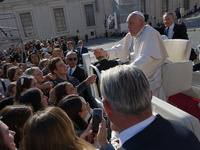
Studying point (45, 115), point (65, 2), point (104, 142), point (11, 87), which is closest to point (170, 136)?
point (104, 142)

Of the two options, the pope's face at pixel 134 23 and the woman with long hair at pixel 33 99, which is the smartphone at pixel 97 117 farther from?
the pope's face at pixel 134 23

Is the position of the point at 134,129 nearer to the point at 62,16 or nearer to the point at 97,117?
the point at 97,117

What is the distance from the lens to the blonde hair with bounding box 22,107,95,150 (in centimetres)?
96

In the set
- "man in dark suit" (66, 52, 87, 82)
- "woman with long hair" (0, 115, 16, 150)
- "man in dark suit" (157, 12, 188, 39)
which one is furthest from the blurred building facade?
"woman with long hair" (0, 115, 16, 150)

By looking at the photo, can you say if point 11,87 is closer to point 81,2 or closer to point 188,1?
point 81,2

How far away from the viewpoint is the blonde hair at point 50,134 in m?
0.96

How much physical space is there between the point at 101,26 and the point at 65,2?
7.25m

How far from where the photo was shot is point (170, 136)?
776mm

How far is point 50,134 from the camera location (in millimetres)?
974

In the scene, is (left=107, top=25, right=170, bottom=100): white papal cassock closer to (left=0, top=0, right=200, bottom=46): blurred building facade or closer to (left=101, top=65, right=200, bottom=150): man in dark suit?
(left=101, top=65, right=200, bottom=150): man in dark suit

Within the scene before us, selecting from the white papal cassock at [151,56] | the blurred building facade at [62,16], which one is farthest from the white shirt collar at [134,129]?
the blurred building facade at [62,16]

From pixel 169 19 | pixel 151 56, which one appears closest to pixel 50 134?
pixel 151 56

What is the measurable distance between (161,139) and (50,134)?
651 millimetres

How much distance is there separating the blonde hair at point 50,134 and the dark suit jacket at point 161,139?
40 cm
